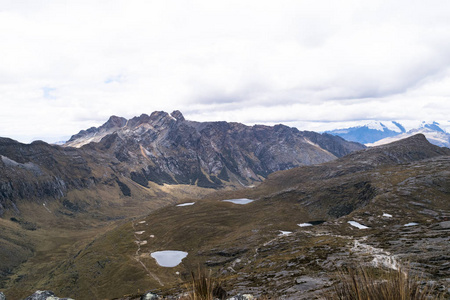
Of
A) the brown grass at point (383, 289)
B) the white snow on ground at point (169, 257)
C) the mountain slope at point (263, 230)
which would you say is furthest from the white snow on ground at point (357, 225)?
the brown grass at point (383, 289)

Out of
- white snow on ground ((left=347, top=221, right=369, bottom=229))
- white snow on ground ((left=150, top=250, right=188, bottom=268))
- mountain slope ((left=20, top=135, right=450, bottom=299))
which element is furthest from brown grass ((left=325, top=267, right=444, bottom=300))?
white snow on ground ((left=150, top=250, right=188, bottom=268))

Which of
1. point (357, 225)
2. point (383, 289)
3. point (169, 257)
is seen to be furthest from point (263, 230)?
point (383, 289)

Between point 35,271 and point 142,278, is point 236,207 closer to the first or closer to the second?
point 142,278

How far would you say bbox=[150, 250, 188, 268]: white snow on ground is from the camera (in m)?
119

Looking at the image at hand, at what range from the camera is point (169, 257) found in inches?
5012

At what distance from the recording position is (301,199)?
7210 inches

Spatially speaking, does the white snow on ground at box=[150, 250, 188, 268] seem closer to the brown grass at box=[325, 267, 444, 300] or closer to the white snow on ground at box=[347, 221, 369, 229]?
the white snow on ground at box=[347, 221, 369, 229]

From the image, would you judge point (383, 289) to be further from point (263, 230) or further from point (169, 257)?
point (169, 257)

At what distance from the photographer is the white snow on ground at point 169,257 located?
119156mm

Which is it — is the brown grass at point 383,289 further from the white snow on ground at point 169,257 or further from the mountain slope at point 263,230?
the white snow on ground at point 169,257

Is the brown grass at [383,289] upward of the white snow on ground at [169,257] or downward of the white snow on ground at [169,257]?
upward

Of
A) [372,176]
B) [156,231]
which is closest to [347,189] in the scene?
[372,176]

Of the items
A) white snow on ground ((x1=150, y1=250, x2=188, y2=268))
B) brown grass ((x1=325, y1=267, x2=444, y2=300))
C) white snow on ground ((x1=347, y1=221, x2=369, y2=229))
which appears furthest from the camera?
white snow on ground ((x1=150, y1=250, x2=188, y2=268))

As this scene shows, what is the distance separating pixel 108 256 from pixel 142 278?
146 feet
